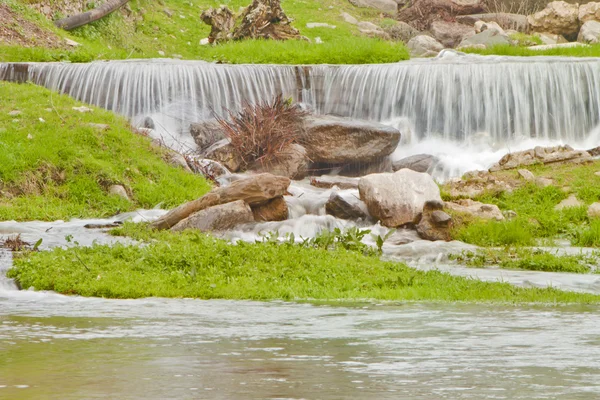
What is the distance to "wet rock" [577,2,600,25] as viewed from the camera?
3462 cm

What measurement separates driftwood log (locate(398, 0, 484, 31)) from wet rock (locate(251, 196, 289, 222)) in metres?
24.5

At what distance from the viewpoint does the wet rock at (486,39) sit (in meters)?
31.1

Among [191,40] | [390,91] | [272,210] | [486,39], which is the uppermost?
[191,40]

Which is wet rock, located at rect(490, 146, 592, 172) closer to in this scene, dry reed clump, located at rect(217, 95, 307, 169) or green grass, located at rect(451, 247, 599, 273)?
dry reed clump, located at rect(217, 95, 307, 169)

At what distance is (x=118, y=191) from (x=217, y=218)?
306 cm

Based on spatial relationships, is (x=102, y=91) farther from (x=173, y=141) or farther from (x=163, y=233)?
(x=163, y=233)

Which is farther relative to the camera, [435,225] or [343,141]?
[343,141]

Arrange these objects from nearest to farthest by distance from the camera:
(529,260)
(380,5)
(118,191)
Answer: (529,260) < (118,191) < (380,5)

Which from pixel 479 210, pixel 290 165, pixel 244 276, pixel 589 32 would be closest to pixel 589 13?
pixel 589 32

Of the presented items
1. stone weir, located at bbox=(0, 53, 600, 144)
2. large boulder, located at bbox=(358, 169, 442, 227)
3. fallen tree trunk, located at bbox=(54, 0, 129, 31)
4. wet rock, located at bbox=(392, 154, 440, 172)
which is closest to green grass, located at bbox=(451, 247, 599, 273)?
large boulder, located at bbox=(358, 169, 442, 227)

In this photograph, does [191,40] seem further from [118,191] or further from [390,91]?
[118,191]

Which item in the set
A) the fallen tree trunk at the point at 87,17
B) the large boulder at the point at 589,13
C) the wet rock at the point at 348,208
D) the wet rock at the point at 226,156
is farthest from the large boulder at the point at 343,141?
the large boulder at the point at 589,13

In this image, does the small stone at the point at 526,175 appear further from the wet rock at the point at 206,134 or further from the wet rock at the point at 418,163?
the wet rock at the point at 206,134

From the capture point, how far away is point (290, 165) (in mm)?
19578
